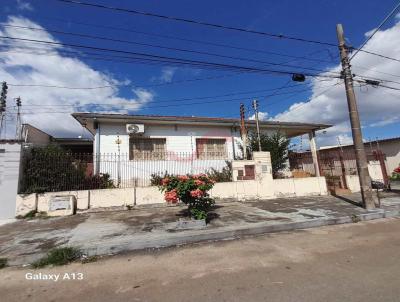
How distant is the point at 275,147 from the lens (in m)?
15.1

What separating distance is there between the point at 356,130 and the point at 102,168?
411 inches

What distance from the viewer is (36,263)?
191 inches

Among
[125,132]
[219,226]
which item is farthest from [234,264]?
[125,132]

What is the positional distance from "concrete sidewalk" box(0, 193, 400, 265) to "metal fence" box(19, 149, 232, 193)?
152 cm

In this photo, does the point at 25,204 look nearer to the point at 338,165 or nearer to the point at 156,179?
the point at 156,179

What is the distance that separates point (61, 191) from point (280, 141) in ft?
38.0

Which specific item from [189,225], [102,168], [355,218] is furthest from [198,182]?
[102,168]

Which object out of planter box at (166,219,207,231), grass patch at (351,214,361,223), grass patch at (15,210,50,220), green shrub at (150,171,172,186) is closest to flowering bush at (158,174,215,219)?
planter box at (166,219,207,231)

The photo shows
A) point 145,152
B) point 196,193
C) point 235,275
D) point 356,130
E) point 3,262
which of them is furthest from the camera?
point 145,152

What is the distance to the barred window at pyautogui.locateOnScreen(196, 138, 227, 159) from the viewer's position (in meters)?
15.4

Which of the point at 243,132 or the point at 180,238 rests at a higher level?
the point at 243,132

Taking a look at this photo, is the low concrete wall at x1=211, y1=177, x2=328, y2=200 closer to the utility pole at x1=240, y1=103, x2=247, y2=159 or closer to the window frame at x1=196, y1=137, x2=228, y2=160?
the utility pole at x1=240, y1=103, x2=247, y2=159

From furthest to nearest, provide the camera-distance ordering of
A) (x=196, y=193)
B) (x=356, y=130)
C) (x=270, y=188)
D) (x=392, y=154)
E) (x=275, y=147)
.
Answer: (x=392, y=154), (x=275, y=147), (x=270, y=188), (x=356, y=130), (x=196, y=193)

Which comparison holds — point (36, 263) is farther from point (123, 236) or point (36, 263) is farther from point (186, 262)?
point (186, 262)
